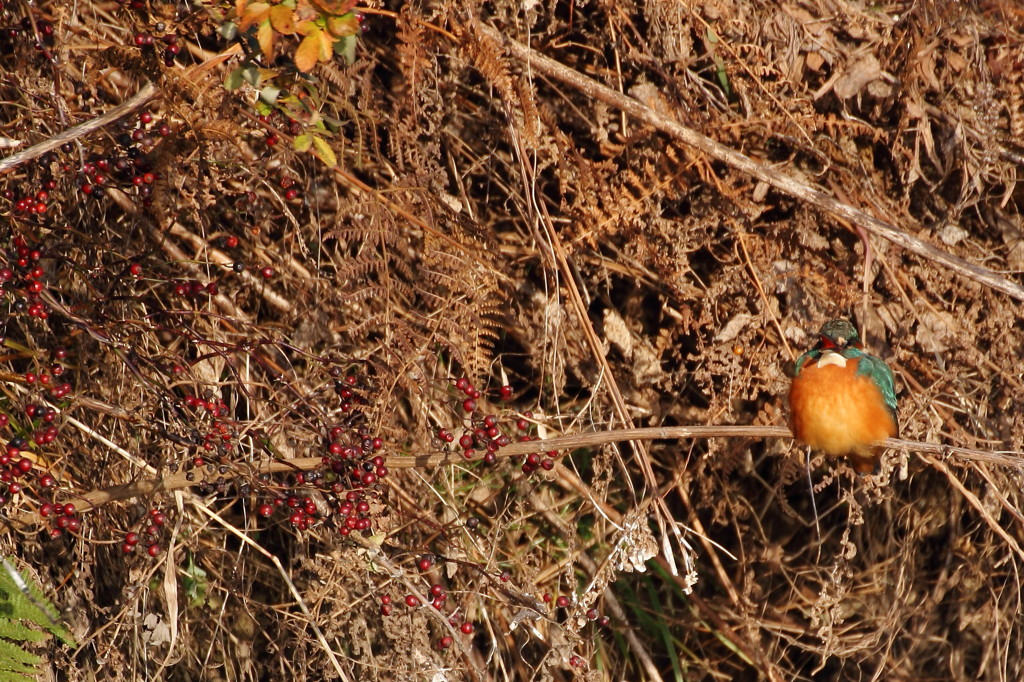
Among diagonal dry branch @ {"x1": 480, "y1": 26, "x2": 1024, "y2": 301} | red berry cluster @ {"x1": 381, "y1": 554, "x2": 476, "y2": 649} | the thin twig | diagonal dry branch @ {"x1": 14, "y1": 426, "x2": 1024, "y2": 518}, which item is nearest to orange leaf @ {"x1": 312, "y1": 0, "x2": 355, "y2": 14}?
the thin twig

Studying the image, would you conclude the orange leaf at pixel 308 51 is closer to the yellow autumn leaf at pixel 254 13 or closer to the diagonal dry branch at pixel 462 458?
the yellow autumn leaf at pixel 254 13

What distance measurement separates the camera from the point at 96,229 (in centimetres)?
393

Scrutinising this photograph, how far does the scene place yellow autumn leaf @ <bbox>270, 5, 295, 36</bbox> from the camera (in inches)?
118

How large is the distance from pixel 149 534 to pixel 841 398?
258 centimetres

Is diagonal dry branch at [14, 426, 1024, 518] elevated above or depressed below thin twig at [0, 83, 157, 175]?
below

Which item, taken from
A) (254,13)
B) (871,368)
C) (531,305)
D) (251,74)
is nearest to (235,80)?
(251,74)

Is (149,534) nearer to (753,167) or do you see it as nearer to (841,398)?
(841,398)

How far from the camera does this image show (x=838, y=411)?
373 centimetres

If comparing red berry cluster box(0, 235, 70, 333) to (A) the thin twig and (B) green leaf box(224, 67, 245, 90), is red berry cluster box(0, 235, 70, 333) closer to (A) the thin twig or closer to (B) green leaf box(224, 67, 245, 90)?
(A) the thin twig

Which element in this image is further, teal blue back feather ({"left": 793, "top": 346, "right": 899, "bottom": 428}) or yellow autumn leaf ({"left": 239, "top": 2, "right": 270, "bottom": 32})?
teal blue back feather ({"left": 793, "top": 346, "right": 899, "bottom": 428})

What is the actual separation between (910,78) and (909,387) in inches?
52.8

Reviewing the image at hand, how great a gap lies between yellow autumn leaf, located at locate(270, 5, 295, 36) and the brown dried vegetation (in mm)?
689

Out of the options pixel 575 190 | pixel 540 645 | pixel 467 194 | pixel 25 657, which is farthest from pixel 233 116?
pixel 540 645

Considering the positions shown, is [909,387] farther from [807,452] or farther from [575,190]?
[575,190]
